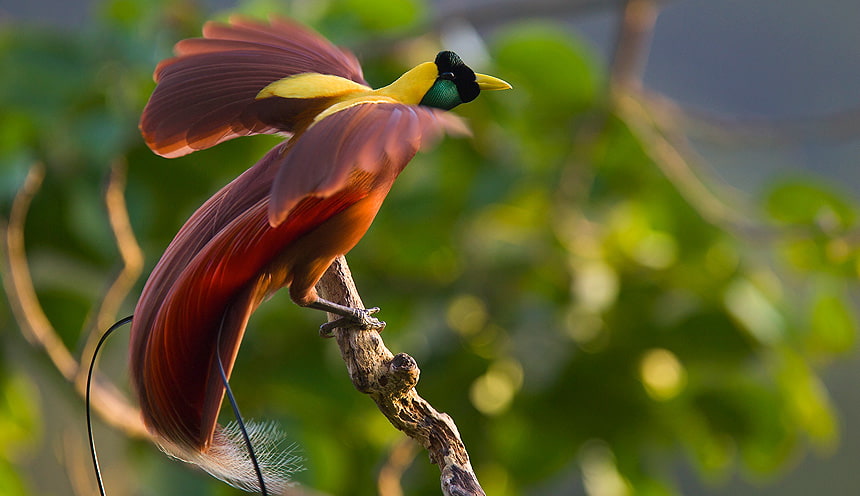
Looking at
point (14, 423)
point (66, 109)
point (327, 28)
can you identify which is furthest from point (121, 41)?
point (14, 423)

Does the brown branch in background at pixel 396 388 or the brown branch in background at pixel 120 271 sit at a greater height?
the brown branch in background at pixel 396 388

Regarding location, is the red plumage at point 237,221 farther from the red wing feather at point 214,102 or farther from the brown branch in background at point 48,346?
the brown branch in background at point 48,346

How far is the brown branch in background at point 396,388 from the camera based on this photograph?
1.18 ft

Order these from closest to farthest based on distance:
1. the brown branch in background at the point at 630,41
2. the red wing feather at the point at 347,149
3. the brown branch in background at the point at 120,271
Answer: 1. the red wing feather at the point at 347,149
2. the brown branch in background at the point at 120,271
3. the brown branch in background at the point at 630,41

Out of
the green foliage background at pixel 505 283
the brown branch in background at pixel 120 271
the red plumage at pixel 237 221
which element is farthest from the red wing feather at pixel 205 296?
the green foliage background at pixel 505 283

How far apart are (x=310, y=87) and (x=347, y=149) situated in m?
0.07

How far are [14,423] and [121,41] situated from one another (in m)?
0.50

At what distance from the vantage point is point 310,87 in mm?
354

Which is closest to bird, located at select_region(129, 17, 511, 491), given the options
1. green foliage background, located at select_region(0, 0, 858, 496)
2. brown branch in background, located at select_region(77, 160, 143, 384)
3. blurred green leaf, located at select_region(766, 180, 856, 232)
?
brown branch in background, located at select_region(77, 160, 143, 384)

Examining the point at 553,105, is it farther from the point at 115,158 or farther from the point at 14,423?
the point at 14,423

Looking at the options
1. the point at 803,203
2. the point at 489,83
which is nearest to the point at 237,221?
the point at 489,83

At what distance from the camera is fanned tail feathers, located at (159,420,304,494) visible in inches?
13.8

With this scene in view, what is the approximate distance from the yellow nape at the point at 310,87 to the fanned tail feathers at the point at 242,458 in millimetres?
129

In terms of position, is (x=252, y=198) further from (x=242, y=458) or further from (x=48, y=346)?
(x=48, y=346)
